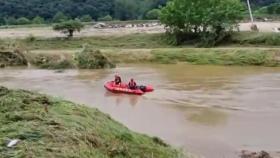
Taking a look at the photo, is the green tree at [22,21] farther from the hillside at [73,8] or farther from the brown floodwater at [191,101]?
the brown floodwater at [191,101]

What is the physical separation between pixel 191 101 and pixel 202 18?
→ 78.1 ft

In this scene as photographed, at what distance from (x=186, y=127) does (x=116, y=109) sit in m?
5.67

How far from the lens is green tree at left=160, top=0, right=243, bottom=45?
159ft

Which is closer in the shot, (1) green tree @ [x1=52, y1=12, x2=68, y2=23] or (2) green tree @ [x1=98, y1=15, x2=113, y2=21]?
(1) green tree @ [x1=52, y1=12, x2=68, y2=23]

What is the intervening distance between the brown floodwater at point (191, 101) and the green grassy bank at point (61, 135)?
3.31 meters

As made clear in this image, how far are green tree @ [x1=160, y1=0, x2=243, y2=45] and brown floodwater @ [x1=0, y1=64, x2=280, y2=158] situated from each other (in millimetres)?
9039

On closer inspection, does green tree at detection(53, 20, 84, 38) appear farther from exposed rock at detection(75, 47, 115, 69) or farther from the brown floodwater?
exposed rock at detection(75, 47, 115, 69)

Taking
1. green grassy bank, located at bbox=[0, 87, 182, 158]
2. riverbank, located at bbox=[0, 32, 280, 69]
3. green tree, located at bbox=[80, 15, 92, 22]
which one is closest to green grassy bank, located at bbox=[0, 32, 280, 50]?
riverbank, located at bbox=[0, 32, 280, 69]

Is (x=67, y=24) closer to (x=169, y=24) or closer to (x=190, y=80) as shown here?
(x=169, y=24)

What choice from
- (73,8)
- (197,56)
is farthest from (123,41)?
(73,8)

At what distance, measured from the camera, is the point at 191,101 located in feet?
85.7

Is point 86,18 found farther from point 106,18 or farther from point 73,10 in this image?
point 73,10

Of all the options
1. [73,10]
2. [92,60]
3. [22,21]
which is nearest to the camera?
→ [92,60]

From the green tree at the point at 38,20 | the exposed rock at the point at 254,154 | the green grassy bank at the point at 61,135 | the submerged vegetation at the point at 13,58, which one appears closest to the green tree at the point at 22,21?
the green tree at the point at 38,20
